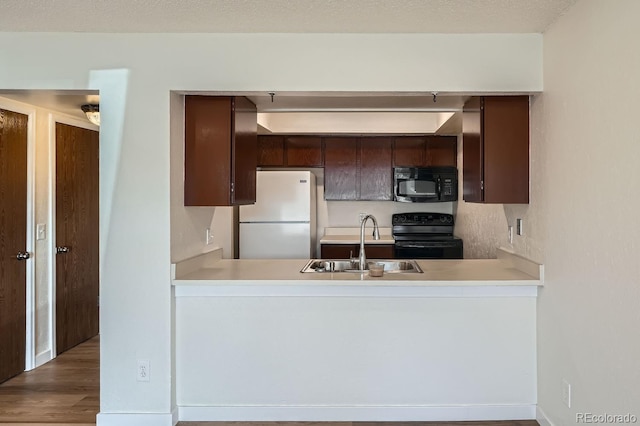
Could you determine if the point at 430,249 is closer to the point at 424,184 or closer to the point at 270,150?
the point at 424,184

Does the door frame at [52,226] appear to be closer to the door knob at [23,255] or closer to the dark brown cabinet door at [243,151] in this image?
the door knob at [23,255]

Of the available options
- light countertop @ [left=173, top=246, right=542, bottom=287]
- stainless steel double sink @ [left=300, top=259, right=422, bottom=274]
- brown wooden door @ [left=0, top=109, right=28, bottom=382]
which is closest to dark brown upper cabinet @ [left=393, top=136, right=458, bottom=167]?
stainless steel double sink @ [left=300, top=259, right=422, bottom=274]

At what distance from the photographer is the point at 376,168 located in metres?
5.55

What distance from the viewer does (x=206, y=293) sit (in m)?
2.83

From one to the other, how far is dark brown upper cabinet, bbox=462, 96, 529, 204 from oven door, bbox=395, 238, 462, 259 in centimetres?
250

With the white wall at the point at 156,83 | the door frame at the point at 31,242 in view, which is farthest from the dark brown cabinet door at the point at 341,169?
the door frame at the point at 31,242

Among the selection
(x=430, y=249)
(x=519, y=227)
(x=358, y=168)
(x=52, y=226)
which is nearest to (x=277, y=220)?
(x=358, y=168)

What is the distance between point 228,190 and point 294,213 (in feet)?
6.91

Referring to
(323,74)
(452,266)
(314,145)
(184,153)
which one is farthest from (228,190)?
(314,145)

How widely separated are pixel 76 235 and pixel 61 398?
1.61 m

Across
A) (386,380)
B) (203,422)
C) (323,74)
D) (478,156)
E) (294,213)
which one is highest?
(323,74)

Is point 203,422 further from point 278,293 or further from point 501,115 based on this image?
point 501,115

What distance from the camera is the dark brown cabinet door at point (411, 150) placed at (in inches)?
217

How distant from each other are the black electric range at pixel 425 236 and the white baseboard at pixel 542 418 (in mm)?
2657
